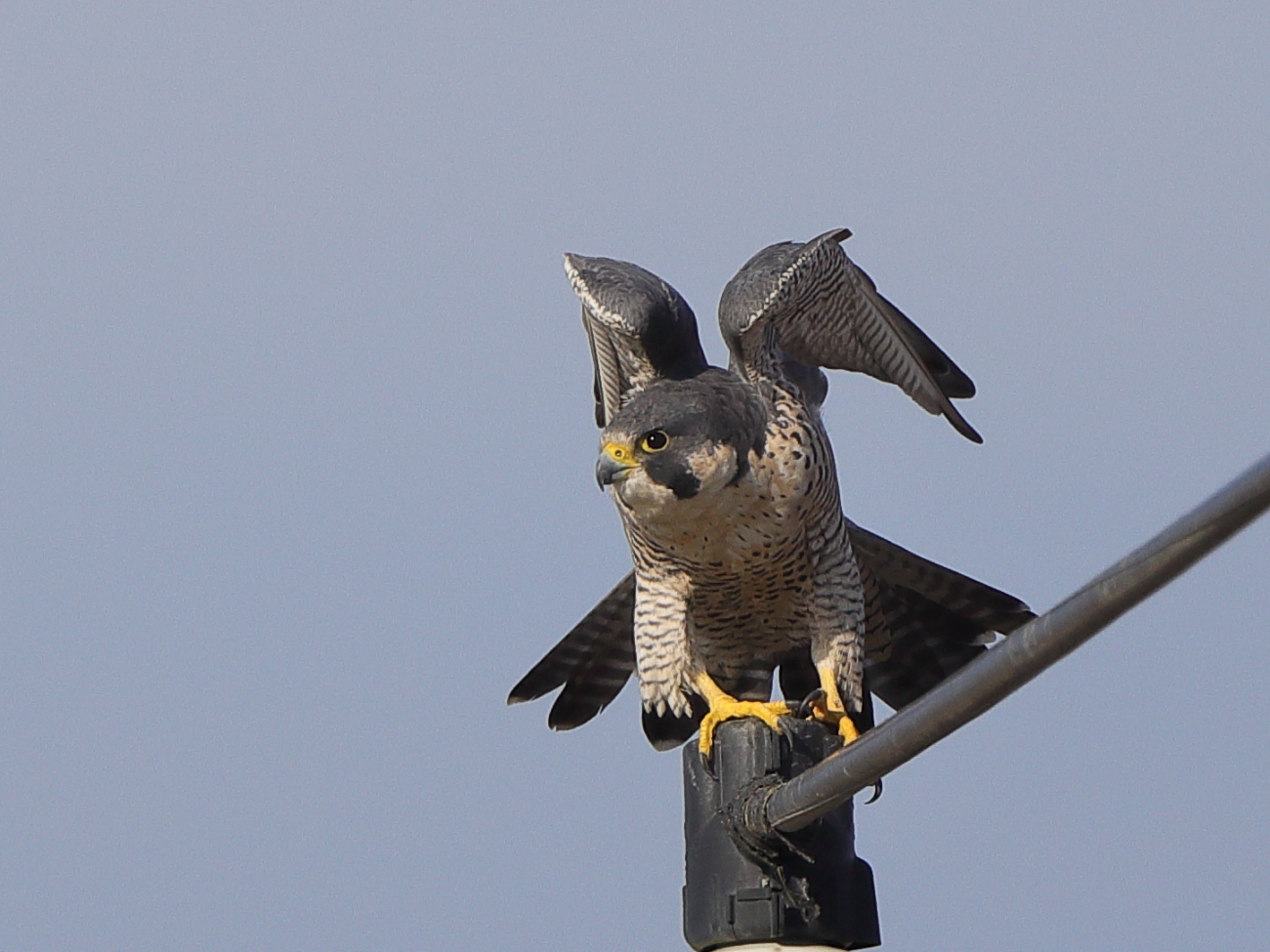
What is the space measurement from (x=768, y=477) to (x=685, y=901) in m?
2.09

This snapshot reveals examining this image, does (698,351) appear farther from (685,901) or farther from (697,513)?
(685,901)

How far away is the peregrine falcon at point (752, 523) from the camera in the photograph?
5789 mm

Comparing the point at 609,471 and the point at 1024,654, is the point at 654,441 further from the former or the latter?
the point at 1024,654

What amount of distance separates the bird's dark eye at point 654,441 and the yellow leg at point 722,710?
0.71 m

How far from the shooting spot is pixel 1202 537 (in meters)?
2.10

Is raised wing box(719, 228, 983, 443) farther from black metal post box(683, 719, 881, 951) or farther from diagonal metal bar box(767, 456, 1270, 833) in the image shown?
diagonal metal bar box(767, 456, 1270, 833)

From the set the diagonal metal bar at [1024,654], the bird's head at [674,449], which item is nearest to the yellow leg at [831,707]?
the bird's head at [674,449]

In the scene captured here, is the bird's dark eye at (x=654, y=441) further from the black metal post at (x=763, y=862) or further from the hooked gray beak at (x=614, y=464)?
the black metal post at (x=763, y=862)

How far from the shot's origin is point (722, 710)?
5.39 meters

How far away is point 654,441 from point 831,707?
95 cm

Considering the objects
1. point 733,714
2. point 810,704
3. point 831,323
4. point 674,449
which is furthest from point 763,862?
point 831,323

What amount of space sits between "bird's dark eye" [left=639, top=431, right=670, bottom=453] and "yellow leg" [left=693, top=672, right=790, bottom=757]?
0.71 meters

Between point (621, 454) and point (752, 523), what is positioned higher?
point (621, 454)

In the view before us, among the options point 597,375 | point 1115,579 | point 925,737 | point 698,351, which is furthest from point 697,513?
point 1115,579
